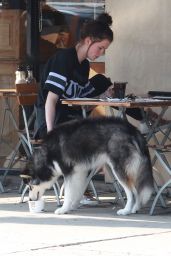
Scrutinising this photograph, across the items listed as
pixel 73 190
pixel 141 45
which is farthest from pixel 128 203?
pixel 141 45

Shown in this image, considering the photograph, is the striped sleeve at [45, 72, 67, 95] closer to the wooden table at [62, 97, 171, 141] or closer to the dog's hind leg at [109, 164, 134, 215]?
the wooden table at [62, 97, 171, 141]

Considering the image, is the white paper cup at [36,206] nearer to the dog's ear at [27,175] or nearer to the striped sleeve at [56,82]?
the dog's ear at [27,175]

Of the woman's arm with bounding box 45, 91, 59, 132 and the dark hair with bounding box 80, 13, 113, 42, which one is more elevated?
the dark hair with bounding box 80, 13, 113, 42

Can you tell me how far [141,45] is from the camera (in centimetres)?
1014

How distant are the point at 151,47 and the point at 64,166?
217 cm

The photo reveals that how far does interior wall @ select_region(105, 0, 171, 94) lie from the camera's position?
32.6ft

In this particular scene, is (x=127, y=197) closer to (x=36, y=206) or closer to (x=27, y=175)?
(x=36, y=206)

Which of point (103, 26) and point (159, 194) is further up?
point (103, 26)

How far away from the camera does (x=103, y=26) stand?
29.6ft

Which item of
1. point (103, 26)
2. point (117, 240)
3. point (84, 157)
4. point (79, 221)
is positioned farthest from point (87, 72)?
point (117, 240)

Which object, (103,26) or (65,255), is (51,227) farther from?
(103,26)

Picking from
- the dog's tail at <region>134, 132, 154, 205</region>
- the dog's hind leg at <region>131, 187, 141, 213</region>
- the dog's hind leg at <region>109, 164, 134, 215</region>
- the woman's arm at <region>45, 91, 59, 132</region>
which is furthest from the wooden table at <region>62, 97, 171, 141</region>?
the dog's hind leg at <region>131, 187, 141, 213</region>

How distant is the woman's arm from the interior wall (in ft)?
5.15

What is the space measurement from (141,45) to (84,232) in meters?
3.05
